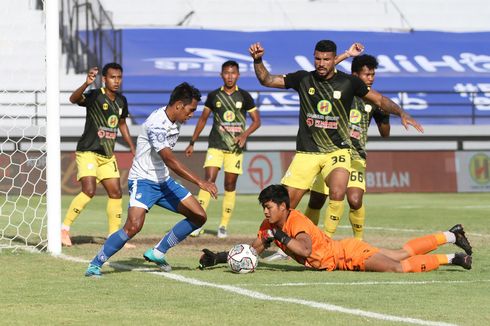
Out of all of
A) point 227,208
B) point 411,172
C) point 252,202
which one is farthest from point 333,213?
point 411,172

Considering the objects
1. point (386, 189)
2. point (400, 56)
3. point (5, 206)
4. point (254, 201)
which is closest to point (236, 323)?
point (5, 206)

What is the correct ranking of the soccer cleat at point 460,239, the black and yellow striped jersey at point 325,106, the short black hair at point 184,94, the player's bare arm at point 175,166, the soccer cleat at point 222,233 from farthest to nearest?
1. the soccer cleat at point 222,233
2. the black and yellow striped jersey at point 325,106
3. the soccer cleat at point 460,239
4. the short black hair at point 184,94
5. the player's bare arm at point 175,166

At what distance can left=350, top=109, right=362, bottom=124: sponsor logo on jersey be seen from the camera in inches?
514

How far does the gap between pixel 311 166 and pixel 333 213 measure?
631mm

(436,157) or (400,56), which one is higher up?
(400,56)

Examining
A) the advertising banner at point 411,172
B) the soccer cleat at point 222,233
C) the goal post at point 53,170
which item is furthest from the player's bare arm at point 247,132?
the advertising banner at point 411,172

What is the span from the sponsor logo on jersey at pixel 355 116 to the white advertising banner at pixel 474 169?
18.0m

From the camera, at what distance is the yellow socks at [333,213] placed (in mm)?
11685

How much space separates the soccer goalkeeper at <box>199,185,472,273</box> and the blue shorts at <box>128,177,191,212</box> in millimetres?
684

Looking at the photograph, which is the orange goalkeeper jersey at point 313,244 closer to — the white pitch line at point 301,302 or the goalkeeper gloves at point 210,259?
the goalkeeper gloves at point 210,259

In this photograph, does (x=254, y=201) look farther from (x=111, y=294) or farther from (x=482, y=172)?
(x=111, y=294)

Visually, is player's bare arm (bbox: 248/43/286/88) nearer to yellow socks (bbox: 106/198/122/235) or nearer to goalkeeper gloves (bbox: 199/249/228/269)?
goalkeeper gloves (bbox: 199/249/228/269)

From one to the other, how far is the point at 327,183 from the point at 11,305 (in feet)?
14.9

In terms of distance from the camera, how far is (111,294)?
8586 mm
